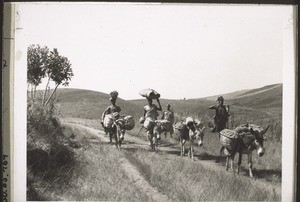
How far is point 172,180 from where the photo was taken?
9.45 feet

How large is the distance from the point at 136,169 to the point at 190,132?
0.45 m

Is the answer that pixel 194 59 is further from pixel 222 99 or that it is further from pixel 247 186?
pixel 247 186

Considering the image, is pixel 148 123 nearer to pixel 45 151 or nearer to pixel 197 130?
pixel 197 130

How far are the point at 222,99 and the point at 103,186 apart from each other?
1.00 m

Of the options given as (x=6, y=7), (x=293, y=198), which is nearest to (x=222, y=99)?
(x=293, y=198)

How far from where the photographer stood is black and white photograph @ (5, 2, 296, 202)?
287cm

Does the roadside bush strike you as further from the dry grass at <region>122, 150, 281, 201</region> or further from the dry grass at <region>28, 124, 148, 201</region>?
the dry grass at <region>122, 150, 281, 201</region>

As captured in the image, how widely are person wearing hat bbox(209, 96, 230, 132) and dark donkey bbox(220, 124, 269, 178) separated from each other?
43 mm

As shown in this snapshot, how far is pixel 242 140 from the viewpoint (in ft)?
9.52

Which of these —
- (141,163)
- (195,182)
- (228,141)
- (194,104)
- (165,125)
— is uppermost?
(194,104)

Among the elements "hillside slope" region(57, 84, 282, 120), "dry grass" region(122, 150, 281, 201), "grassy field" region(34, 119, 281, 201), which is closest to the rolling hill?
"hillside slope" region(57, 84, 282, 120)

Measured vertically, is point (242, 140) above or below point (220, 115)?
below

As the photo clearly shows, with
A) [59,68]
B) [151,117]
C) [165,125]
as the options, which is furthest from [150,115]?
[59,68]

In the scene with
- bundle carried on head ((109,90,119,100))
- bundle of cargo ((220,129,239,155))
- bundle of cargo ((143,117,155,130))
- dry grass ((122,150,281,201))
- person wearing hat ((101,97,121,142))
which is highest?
bundle carried on head ((109,90,119,100))
